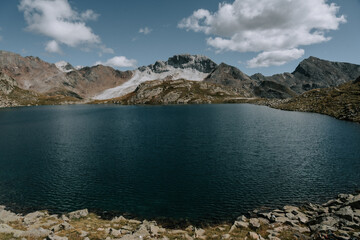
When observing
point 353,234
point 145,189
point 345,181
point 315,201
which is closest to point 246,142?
point 345,181

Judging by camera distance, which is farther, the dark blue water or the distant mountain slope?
the distant mountain slope

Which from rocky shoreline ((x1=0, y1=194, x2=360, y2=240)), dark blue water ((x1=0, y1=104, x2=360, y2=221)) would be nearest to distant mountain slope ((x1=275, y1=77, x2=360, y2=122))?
dark blue water ((x1=0, y1=104, x2=360, y2=221))

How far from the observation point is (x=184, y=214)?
40531 mm

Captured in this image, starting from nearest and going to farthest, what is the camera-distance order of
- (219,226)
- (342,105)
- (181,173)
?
(219,226) < (181,173) < (342,105)

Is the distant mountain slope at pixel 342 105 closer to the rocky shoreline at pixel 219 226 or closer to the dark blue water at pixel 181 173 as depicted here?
the dark blue water at pixel 181 173

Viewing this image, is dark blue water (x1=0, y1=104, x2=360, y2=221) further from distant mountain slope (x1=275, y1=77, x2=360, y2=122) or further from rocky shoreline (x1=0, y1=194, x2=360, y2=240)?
distant mountain slope (x1=275, y1=77, x2=360, y2=122)

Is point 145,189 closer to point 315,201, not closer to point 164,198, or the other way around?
point 164,198

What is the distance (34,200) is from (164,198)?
2770cm

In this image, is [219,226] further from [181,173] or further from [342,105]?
[342,105]

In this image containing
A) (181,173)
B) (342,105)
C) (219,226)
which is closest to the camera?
(219,226)

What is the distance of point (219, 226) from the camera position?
119ft

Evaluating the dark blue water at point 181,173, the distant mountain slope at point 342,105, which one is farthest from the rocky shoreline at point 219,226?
the distant mountain slope at point 342,105

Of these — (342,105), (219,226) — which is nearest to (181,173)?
(219,226)

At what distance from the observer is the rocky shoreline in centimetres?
3062
